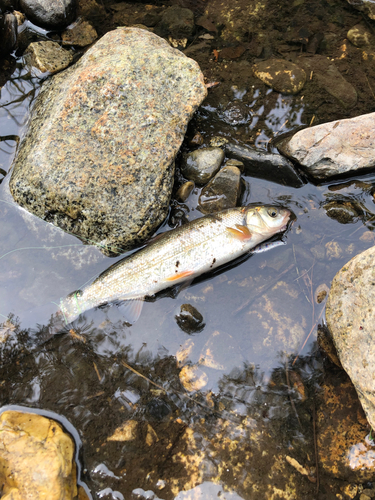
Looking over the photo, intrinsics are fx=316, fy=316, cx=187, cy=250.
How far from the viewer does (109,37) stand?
4.53 m

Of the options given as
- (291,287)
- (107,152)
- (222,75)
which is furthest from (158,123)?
(291,287)

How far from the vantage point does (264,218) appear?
420 centimetres

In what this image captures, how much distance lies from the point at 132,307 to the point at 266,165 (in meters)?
2.73

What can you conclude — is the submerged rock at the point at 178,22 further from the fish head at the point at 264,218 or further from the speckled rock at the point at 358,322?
the speckled rock at the point at 358,322

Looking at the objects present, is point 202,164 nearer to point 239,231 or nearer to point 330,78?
point 239,231

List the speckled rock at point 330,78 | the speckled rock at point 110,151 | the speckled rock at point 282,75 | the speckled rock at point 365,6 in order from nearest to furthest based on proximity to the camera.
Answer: the speckled rock at point 110,151 < the speckled rock at point 330,78 < the speckled rock at point 282,75 < the speckled rock at point 365,6

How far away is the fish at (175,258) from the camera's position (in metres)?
4.02

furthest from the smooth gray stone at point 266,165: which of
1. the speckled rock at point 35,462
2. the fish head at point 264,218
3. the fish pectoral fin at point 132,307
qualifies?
the speckled rock at point 35,462

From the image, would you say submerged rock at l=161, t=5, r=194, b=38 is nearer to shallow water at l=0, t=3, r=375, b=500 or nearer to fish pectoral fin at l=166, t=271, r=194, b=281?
shallow water at l=0, t=3, r=375, b=500

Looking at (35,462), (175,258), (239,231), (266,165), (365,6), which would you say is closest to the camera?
(35,462)

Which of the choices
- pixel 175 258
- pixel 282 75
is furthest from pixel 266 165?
pixel 175 258

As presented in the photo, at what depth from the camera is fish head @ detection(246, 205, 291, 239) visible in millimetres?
4195

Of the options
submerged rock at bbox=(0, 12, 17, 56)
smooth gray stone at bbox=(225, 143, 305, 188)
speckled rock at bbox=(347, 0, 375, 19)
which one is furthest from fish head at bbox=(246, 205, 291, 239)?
submerged rock at bbox=(0, 12, 17, 56)

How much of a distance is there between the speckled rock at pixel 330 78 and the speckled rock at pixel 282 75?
20 centimetres
